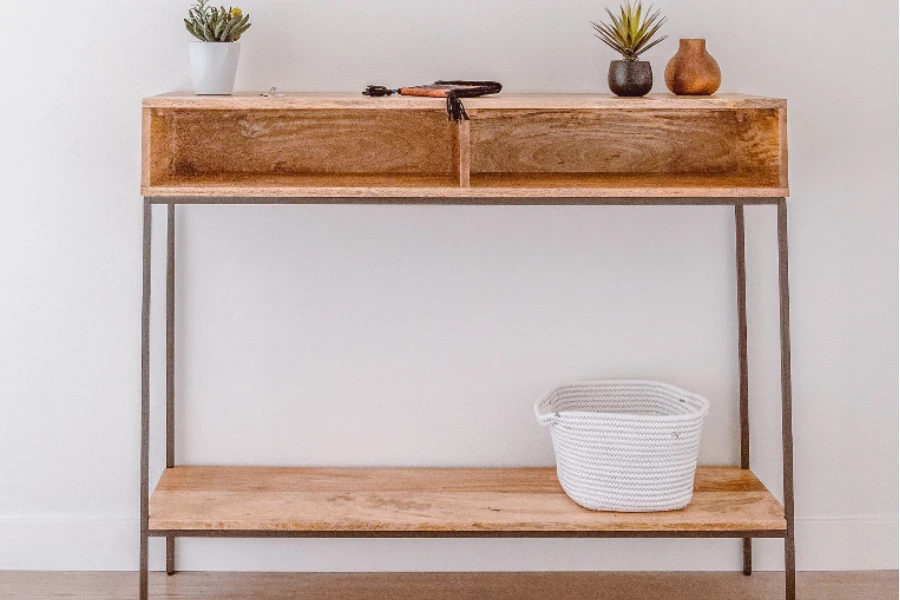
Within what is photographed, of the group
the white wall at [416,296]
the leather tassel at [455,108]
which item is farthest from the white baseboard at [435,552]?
the leather tassel at [455,108]

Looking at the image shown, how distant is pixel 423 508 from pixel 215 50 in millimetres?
1108

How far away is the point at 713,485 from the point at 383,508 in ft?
2.61

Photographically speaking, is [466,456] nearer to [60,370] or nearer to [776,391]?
[776,391]

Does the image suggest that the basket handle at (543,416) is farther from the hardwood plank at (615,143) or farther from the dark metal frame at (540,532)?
the hardwood plank at (615,143)

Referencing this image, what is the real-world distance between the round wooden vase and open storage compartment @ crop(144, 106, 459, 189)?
552 mm

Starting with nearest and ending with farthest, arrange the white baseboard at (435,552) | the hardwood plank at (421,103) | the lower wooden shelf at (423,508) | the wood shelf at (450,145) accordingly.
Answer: the hardwood plank at (421,103) < the lower wooden shelf at (423,508) < the wood shelf at (450,145) < the white baseboard at (435,552)

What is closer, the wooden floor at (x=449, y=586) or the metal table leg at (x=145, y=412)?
the metal table leg at (x=145, y=412)

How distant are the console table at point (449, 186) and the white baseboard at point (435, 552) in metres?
0.10

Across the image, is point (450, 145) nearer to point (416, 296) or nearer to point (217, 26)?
point (416, 296)

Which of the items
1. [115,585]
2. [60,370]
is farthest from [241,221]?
[115,585]

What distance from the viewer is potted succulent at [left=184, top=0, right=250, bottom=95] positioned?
207 centimetres

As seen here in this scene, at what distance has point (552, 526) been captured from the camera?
2045 millimetres

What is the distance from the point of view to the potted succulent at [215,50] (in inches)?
81.4

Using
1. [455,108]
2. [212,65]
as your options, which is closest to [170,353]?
[212,65]
